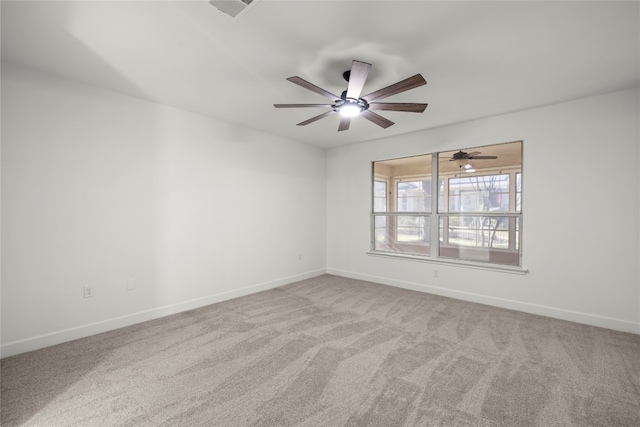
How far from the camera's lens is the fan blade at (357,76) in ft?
6.57

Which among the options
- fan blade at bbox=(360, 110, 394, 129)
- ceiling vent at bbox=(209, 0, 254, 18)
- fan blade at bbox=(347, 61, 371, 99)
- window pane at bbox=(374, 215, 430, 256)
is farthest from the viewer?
window pane at bbox=(374, 215, 430, 256)

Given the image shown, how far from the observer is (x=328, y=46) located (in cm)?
222

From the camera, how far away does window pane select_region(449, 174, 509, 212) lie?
4.16m

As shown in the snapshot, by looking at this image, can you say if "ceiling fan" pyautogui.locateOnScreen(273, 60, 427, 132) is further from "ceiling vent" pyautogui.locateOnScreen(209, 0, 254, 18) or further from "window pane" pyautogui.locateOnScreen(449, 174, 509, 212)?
"window pane" pyautogui.locateOnScreen(449, 174, 509, 212)

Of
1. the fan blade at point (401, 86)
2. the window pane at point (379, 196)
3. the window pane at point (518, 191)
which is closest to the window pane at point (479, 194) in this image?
the window pane at point (518, 191)

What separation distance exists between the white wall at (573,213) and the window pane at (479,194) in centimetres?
51

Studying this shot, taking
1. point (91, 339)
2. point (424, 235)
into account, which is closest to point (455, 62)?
point (424, 235)

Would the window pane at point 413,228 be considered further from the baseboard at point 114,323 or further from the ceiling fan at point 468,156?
the baseboard at point 114,323

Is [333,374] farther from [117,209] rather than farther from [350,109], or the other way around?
[117,209]

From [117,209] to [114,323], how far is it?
1233 mm

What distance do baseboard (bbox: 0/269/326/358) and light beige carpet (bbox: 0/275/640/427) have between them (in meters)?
0.10

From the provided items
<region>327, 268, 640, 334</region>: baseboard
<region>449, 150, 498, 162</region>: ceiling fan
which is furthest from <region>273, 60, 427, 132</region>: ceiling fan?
<region>327, 268, 640, 334</region>: baseboard

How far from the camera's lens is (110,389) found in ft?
6.69

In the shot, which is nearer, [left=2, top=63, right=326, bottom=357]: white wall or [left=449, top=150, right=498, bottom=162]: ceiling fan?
[left=2, top=63, right=326, bottom=357]: white wall
